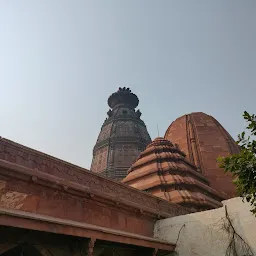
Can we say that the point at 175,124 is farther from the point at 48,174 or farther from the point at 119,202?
the point at 48,174

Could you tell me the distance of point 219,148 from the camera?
18703 millimetres

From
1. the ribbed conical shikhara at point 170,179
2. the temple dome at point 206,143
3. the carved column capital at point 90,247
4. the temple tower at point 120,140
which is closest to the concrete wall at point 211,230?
the ribbed conical shikhara at point 170,179

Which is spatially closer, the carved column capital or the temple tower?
the carved column capital

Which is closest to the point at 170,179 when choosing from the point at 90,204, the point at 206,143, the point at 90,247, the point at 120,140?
the point at 90,204

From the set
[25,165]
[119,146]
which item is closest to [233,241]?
[25,165]

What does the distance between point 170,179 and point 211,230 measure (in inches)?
203

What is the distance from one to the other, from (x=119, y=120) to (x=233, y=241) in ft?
93.1

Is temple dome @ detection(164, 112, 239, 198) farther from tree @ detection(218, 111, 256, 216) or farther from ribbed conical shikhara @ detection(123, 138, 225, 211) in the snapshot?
tree @ detection(218, 111, 256, 216)

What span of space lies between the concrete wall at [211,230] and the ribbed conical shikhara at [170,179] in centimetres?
323

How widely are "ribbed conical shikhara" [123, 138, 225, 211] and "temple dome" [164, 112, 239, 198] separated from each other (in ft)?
4.49

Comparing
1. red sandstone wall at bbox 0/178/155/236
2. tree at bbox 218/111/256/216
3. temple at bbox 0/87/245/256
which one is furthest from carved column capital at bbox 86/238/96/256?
tree at bbox 218/111/256/216

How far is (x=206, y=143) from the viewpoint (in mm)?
19062

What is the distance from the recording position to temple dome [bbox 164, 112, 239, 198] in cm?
1688

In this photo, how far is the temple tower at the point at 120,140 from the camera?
95.6 ft
